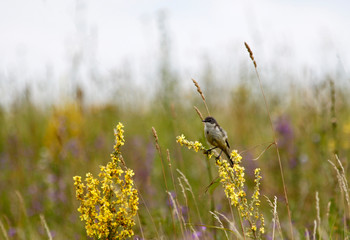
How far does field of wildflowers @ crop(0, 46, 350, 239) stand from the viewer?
179cm


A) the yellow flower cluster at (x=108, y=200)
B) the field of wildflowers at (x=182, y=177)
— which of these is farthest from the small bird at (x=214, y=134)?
the yellow flower cluster at (x=108, y=200)

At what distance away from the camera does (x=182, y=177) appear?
209 centimetres

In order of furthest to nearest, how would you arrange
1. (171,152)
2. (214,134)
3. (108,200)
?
(171,152), (214,134), (108,200)

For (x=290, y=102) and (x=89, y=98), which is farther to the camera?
(x=89, y=98)

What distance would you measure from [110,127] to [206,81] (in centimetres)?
292

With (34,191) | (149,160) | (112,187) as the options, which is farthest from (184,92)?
(112,187)

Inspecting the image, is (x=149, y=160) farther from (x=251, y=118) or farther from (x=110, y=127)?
(x=251, y=118)

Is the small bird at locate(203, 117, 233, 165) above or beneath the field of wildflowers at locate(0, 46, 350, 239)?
above

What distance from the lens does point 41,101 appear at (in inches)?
344

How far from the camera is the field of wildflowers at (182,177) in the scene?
70.3 inches

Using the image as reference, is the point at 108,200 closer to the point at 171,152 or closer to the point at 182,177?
the point at 182,177

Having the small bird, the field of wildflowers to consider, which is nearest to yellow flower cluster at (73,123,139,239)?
the field of wildflowers

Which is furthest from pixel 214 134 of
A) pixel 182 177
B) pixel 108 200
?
pixel 108 200

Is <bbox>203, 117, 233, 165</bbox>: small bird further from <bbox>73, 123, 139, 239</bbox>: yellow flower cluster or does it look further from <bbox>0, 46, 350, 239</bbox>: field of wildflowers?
<bbox>73, 123, 139, 239</bbox>: yellow flower cluster
